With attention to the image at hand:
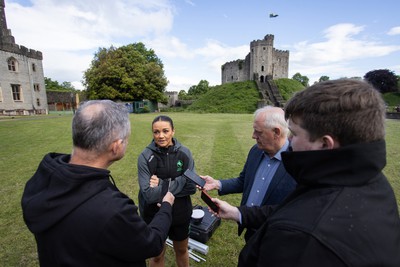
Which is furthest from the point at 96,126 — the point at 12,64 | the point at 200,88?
the point at 200,88

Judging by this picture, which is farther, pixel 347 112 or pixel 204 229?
pixel 204 229

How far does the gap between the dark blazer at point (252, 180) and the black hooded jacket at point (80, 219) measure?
1333mm

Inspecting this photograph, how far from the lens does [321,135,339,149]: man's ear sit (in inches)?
44.2

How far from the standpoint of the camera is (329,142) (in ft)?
3.71

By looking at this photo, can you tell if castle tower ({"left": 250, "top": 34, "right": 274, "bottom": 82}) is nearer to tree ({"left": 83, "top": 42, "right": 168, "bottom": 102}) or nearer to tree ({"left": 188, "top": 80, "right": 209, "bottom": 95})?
tree ({"left": 83, "top": 42, "right": 168, "bottom": 102})

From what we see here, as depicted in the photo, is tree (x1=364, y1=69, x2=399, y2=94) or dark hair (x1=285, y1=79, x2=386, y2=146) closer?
dark hair (x1=285, y1=79, x2=386, y2=146)

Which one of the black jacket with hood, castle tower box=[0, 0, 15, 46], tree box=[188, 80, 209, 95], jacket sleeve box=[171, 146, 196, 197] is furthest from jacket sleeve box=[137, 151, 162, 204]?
tree box=[188, 80, 209, 95]

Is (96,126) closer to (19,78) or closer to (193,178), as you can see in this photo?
(193,178)

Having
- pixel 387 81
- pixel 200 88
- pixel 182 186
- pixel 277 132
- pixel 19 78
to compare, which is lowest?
pixel 182 186

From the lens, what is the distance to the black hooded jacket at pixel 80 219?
138cm

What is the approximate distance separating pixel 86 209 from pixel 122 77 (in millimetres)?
36448

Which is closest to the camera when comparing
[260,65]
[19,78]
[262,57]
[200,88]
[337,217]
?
[337,217]

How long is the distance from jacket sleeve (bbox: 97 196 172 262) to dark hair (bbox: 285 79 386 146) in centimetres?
124

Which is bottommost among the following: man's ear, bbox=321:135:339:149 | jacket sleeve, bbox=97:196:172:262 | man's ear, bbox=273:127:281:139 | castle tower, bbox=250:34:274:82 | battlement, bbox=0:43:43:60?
jacket sleeve, bbox=97:196:172:262
